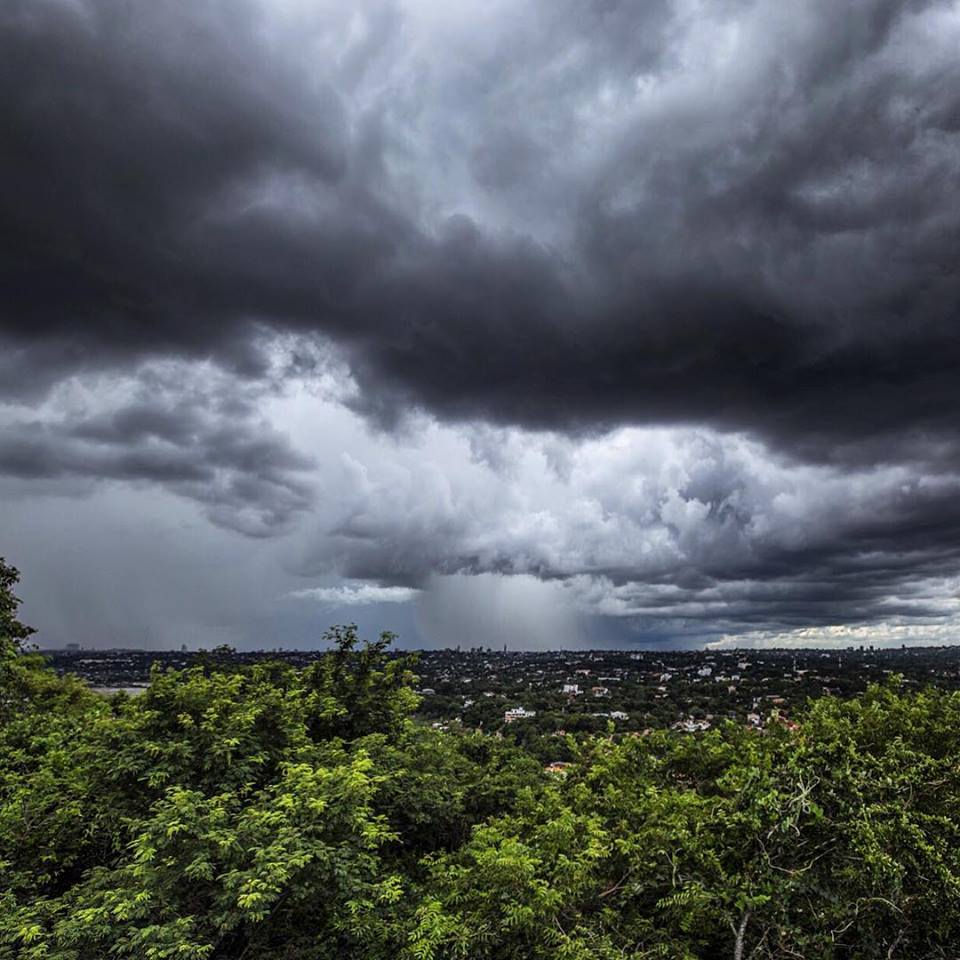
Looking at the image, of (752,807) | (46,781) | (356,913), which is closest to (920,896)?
(752,807)

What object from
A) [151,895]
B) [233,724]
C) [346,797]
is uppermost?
[233,724]

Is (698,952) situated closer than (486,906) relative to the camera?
No

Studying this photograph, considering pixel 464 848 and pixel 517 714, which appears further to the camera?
pixel 517 714

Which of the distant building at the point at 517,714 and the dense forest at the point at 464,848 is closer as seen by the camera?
the dense forest at the point at 464,848

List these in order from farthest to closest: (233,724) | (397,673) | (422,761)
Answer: (397,673) → (422,761) → (233,724)

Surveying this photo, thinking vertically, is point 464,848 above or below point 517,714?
above

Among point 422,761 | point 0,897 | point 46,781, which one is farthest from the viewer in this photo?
point 422,761

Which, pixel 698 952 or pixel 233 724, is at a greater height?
pixel 233 724

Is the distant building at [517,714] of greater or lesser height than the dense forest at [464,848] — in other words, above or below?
below

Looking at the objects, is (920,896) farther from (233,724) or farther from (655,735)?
(233,724)
